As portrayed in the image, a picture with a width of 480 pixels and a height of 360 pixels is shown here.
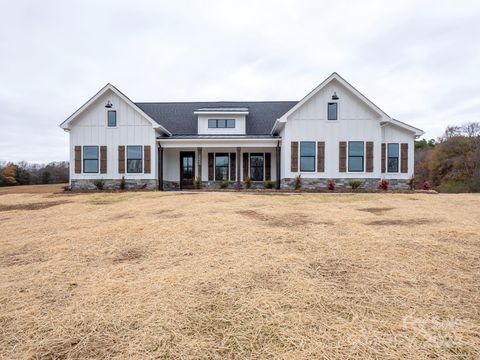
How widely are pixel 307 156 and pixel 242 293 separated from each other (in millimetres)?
13267

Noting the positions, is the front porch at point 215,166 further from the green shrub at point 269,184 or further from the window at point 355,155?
the window at point 355,155

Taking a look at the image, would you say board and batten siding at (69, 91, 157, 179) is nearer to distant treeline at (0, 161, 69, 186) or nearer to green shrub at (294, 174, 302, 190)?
green shrub at (294, 174, 302, 190)

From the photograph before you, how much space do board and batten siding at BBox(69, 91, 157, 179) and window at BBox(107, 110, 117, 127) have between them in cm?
17

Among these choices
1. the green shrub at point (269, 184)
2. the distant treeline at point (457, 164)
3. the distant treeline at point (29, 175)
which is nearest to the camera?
the green shrub at point (269, 184)

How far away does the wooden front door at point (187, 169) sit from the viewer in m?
17.8

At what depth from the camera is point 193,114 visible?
65.4ft

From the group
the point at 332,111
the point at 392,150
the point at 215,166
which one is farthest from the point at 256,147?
the point at 392,150

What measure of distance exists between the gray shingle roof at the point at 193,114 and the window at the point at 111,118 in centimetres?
352

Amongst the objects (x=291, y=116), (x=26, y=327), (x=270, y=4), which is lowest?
(x=26, y=327)

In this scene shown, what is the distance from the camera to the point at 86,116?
15930mm

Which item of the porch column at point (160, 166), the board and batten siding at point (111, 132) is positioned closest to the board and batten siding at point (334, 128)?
the porch column at point (160, 166)

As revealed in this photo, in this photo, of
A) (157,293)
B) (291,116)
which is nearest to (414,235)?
(157,293)

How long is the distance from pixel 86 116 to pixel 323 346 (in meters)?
17.6

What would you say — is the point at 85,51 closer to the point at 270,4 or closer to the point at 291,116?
the point at 270,4
